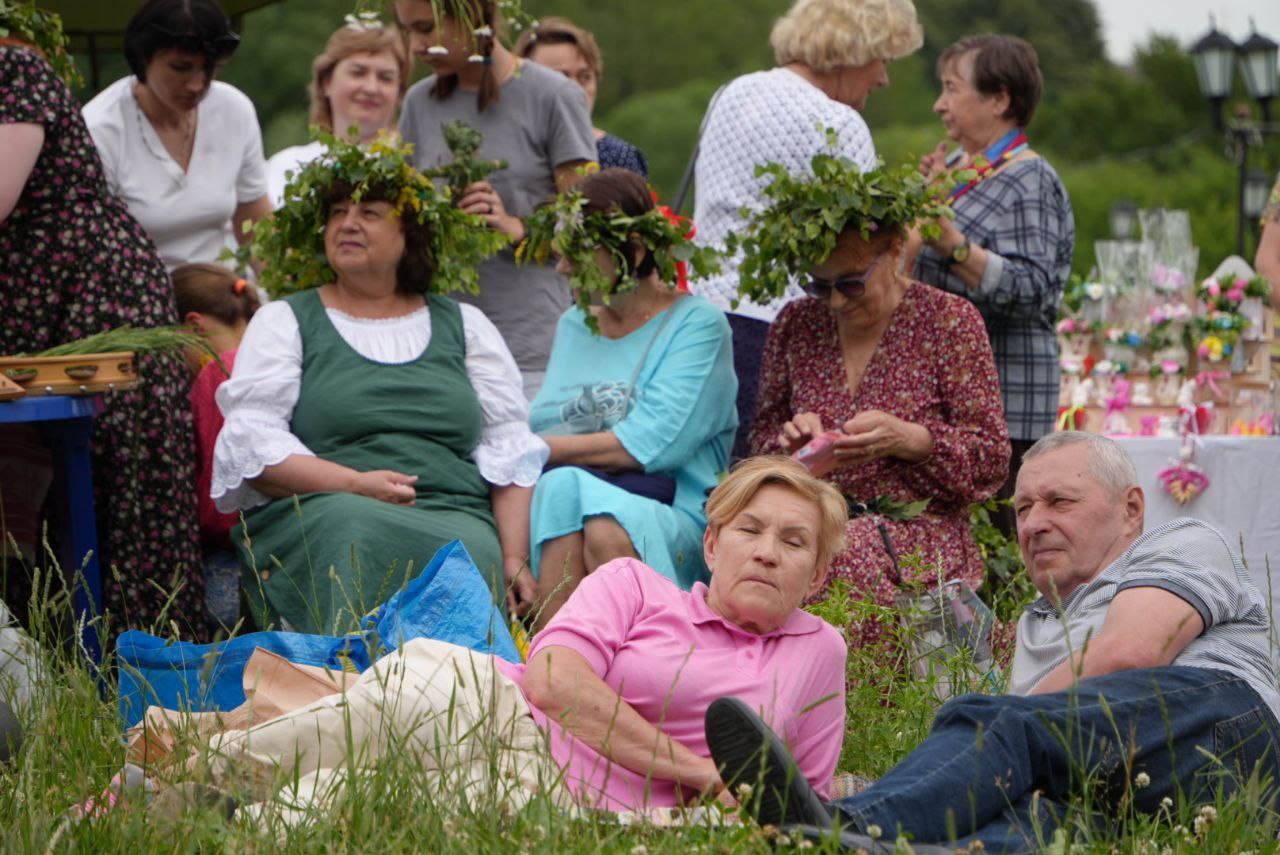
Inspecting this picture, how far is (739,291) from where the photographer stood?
5836 mm

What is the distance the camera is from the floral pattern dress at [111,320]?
503cm

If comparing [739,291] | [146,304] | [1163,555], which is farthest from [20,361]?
[1163,555]

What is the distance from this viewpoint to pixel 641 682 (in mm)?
3643

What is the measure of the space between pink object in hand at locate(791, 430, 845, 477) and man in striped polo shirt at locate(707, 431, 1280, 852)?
48.3 inches

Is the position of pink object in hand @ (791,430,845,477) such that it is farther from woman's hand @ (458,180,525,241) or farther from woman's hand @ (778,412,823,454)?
woman's hand @ (458,180,525,241)

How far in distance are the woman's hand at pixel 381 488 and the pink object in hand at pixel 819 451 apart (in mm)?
1174

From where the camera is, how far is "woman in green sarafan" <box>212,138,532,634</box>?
500 cm

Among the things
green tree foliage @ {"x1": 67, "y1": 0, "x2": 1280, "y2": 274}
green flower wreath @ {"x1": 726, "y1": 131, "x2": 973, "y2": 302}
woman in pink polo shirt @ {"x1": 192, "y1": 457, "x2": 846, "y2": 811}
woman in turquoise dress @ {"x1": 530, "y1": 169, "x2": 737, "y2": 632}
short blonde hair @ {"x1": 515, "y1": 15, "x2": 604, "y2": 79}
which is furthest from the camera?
green tree foliage @ {"x1": 67, "y1": 0, "x2": 1280, "y2": 274}

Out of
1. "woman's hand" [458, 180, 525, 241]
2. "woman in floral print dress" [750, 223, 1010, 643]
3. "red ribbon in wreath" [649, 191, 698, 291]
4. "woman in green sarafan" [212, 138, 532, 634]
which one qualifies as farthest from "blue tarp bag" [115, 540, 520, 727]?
"woman's hand" [458, 180, 525, 241]

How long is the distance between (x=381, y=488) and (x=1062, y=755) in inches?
96.5

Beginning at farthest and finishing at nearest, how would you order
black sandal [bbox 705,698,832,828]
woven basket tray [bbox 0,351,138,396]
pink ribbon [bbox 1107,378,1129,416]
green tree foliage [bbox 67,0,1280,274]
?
green tree foliage [bbox 67,0,1280,274] → pink ribbon [bbox 1107,378,1129,416] → woven basket tray [bbox 0,351,138,396] → black sandal [bbox 705,698,832,828]

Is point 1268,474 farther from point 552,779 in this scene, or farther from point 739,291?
point 552,779

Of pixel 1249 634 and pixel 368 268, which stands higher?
pixel 368 268

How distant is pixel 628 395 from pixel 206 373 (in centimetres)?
140
